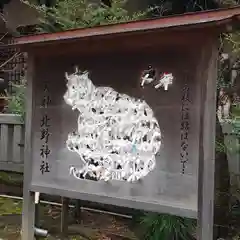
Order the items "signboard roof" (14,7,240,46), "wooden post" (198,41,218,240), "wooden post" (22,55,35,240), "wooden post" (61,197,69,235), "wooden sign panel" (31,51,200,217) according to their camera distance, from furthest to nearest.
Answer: "wooden post" (61,197,69,235)
"wooden post" (22,55,35,240)
"wooden sign panel" (31,51,200,217)
"wooden post" (198,41,218,240)
"signboard roof" (14,7,240,46)

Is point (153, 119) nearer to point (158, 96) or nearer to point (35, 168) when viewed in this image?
point (158, 96)

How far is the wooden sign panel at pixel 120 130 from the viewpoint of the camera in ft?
12.5

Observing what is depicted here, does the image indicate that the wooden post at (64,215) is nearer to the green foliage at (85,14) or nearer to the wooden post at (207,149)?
→ the wooden post at (207,149)

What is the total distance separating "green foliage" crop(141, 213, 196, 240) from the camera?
5051 mm

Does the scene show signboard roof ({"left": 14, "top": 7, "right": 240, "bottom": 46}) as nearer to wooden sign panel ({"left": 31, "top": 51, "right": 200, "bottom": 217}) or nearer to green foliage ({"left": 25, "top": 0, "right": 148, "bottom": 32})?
wooden sign panel ({"left": 31, "top": 51, "right": 200, "bottom": 217})

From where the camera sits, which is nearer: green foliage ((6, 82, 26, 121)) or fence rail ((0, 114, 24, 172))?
green foliage ((6, 82, 26, 121))

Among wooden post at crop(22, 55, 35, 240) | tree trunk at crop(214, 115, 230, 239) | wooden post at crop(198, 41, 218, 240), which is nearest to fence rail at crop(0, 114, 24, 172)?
wooden post at crop(22, 55, 35, 240)

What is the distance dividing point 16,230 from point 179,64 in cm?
395

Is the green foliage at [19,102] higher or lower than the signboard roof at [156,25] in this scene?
lower

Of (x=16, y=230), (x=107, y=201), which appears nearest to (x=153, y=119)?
(x=107, y=201)

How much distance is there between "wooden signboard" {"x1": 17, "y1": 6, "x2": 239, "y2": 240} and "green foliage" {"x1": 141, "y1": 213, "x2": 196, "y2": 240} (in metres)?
1.22

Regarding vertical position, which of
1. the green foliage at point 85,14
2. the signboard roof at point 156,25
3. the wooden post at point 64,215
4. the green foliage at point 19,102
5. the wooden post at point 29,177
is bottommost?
the wooden post at point 64,215

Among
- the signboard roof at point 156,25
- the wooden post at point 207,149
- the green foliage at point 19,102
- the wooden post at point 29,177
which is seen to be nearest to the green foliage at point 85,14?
the green foliage at point 19,102

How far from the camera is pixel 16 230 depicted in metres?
6.22
